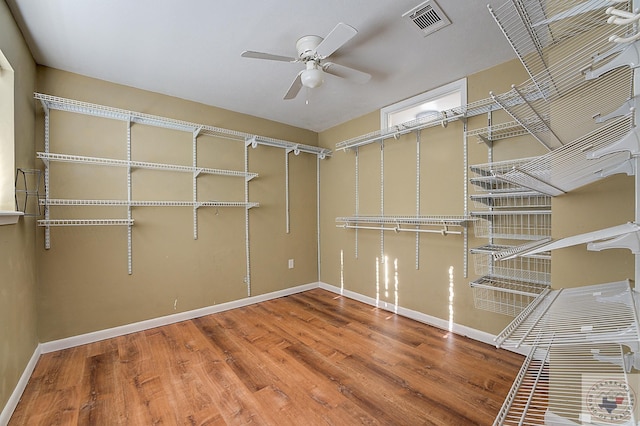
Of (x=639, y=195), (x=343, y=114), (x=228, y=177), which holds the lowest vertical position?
(x=639, y=195)

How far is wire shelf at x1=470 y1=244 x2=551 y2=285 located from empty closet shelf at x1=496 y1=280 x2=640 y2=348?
103 centimetres

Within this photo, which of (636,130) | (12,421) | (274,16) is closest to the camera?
(636,130)

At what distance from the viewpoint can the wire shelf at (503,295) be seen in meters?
2.28

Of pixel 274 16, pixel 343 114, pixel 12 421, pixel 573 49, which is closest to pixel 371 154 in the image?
pixel 343 114

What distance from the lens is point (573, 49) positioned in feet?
4.58

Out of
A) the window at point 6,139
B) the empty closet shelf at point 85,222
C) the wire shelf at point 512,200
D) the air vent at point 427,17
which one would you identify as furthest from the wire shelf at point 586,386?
the empty closet shelf at point 85,222

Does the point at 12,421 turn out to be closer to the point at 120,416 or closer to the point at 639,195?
the point at 120,416

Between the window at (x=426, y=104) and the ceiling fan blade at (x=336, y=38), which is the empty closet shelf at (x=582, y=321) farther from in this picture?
the window at (x=426, y=104)

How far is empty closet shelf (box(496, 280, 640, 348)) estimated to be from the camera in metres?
0.71

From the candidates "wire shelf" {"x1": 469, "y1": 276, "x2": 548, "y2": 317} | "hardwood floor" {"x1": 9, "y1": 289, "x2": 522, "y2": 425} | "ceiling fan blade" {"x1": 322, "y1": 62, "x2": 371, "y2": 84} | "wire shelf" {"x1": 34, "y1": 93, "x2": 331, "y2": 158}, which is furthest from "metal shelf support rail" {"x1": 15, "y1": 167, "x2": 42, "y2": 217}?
"wire shelf" {"x1": 469, "y1": 276, "x2": 548, "y2": 317}

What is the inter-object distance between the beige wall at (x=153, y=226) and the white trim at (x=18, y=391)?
283 mm

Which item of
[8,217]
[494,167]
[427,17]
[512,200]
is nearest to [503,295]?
[512,200]

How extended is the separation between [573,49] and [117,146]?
3.64m

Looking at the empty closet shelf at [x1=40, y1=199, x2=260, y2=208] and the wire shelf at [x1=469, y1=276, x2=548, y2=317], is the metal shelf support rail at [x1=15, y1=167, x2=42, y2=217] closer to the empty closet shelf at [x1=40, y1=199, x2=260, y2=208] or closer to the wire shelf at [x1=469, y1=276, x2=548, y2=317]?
the empty closet shelf at [x1=40, y1=199, x2=260, y2=208]
